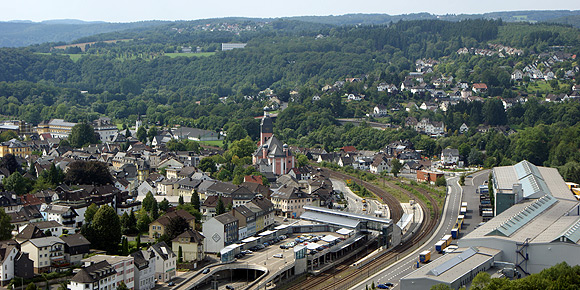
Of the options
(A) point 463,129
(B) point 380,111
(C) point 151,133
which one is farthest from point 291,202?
(B) point 380,111

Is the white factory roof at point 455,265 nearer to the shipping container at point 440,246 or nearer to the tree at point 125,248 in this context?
the shipping container at point 440,246

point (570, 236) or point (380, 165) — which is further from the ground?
point (570, 236)

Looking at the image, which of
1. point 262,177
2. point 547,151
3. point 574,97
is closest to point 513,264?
point 262,177

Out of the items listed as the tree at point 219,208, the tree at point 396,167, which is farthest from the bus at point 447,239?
the tree at point 396,167

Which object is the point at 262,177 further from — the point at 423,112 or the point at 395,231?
the point at 423,112

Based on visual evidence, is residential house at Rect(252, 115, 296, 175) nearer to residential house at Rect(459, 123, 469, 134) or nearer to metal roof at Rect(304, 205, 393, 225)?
metal roof at Rect(304, 205, 393, 225)

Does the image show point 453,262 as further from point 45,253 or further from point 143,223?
point 45,253
